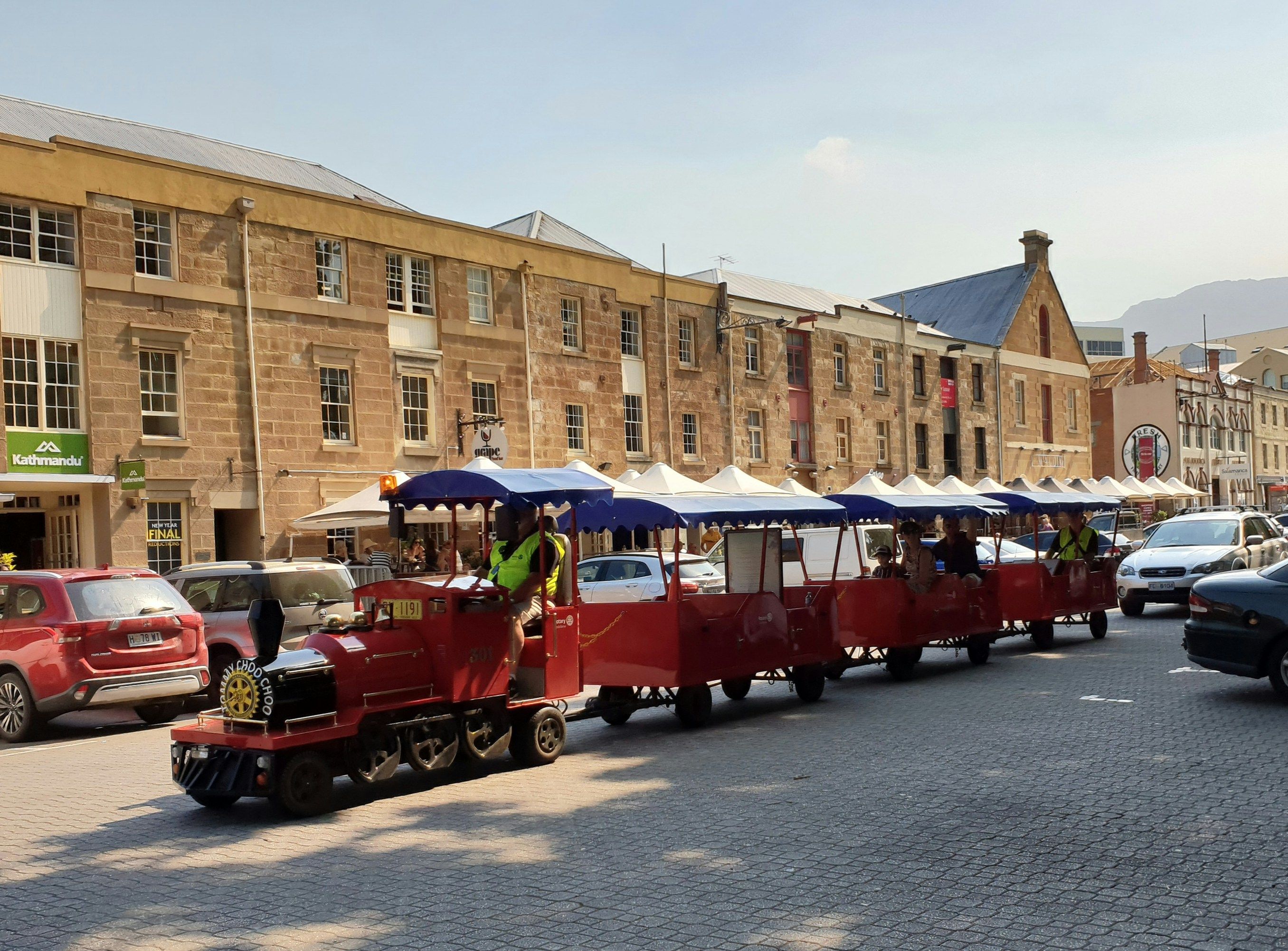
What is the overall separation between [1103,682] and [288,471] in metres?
18.1

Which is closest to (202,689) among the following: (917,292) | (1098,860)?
(1098,860)

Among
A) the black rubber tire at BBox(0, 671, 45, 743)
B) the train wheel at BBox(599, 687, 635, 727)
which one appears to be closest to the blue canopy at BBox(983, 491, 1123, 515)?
the train wheel at BBox(599, 687, 635, 727)

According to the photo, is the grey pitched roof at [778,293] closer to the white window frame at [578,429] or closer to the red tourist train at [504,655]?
the white window frame at [578,429]

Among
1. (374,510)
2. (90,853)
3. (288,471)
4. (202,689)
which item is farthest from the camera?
(288,471)

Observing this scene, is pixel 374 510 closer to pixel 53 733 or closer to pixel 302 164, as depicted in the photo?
pixel 53 733

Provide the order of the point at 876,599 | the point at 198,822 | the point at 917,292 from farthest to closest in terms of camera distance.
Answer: the point at 917,292 < the point at 876,599 < the point at 198,822

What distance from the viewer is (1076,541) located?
19.7m

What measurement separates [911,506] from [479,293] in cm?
1750

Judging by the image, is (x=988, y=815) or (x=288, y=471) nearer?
(x=988, y=815)

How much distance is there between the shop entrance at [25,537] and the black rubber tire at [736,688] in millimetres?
16541

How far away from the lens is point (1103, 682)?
14125mm

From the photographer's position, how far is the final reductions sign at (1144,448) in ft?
116

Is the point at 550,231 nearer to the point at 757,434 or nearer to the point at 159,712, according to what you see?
the point at 757,434

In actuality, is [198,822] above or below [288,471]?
below
